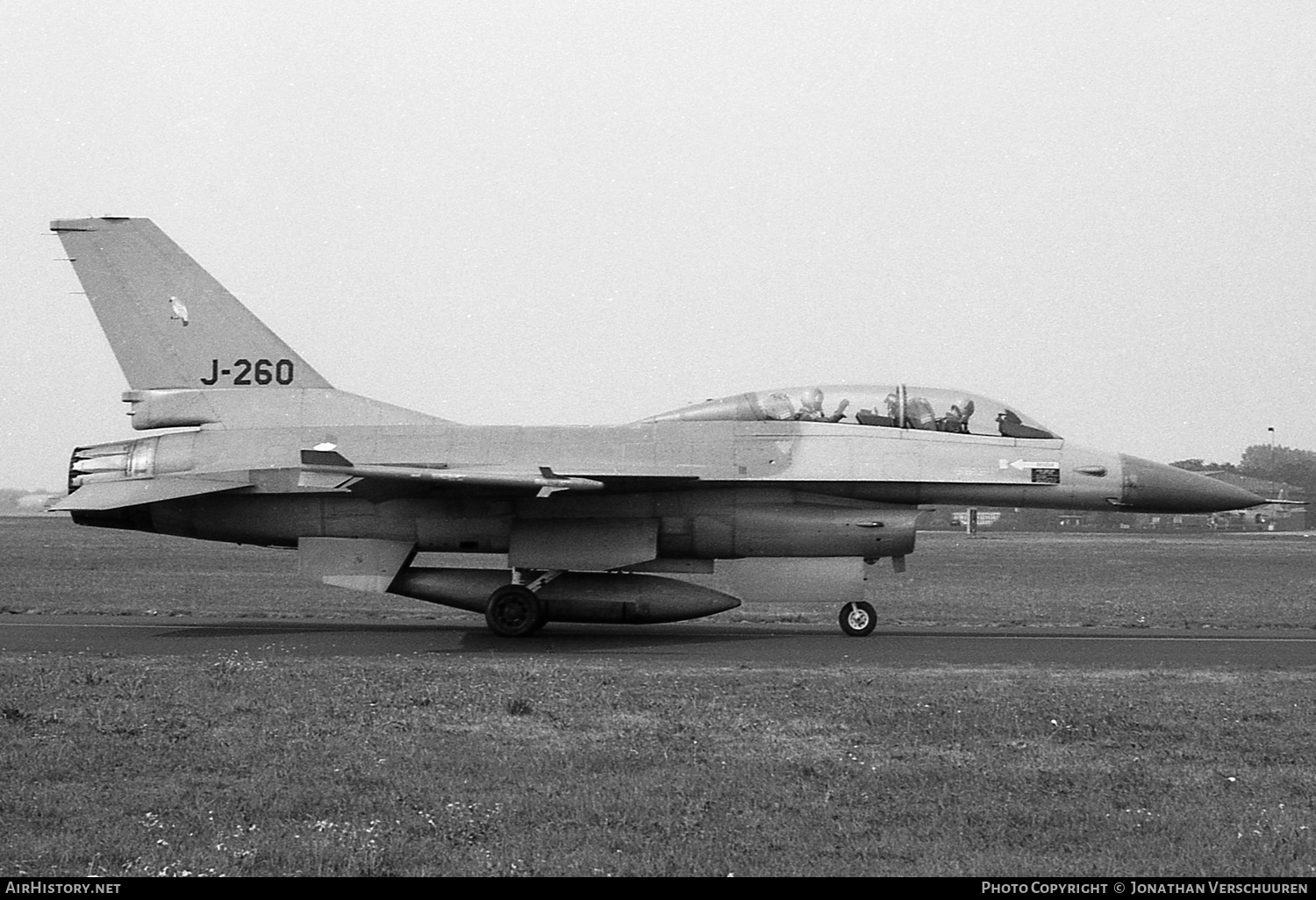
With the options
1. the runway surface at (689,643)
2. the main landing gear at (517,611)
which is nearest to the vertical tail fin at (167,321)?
the runway surface at (689,643)

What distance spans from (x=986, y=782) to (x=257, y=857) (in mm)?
Result: 3983

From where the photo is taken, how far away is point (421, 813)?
6613 mm

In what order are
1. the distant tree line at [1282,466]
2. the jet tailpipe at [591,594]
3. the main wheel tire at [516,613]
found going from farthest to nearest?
1. the distant tree line at [1282,466]
2. the main wheel tire at [516,613]
3. the jet tailpipe at [591,594]

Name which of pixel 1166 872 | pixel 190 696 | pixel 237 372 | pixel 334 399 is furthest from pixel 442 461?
pixel 1166 872

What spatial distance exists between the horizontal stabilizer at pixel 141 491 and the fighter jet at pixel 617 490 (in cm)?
3

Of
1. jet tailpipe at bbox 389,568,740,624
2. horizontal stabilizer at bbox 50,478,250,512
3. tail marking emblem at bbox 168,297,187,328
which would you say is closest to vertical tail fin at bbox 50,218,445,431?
tail marking emblem at bbox 168,297,187,328

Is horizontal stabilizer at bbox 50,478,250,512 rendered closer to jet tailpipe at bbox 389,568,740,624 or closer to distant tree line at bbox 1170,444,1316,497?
jet tailpipe at bbox 389,568,740,624

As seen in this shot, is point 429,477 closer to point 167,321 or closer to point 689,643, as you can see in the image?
point 689,643

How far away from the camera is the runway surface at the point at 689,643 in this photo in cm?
1361

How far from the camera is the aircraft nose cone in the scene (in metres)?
16.3

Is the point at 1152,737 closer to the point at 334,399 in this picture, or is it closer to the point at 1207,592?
the point at 334,399

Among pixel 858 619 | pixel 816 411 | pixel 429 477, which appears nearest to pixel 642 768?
pixel 429 477

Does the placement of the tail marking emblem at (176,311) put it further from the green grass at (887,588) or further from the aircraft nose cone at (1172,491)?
the aircraft nose cone at (1172,491)

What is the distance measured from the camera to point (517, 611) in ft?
53.2
